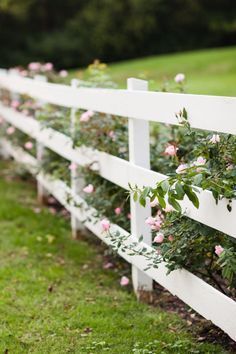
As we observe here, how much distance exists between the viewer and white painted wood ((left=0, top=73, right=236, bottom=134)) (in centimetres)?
325

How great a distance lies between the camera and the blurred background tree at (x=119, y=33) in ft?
107

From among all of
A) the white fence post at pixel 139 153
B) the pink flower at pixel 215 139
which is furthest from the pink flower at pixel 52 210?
the pink flower at pixel 215 139

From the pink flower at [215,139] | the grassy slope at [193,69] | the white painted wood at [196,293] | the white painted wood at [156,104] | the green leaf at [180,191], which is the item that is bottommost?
the white painted wood at [196,293]

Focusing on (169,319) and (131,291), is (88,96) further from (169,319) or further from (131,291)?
(169,319)

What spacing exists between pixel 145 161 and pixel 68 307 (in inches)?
44.9

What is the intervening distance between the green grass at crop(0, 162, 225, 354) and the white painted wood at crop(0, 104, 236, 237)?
811mm

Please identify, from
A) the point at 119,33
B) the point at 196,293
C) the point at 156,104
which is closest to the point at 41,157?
the point at 156,104

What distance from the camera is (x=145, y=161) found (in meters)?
4.43

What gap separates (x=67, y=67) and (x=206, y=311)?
30381 millimetres

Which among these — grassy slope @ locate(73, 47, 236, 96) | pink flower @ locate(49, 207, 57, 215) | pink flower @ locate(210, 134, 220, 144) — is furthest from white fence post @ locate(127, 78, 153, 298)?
grassy slope @ locate(73, 47, 236, 96)

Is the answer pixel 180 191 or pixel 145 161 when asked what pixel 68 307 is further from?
pixel 180 191

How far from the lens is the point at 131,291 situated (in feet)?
15.9

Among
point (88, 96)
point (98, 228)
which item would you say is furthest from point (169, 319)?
point (88, 96)

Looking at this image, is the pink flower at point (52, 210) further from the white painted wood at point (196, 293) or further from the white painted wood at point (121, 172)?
the white painted wood at point (196, 293)
